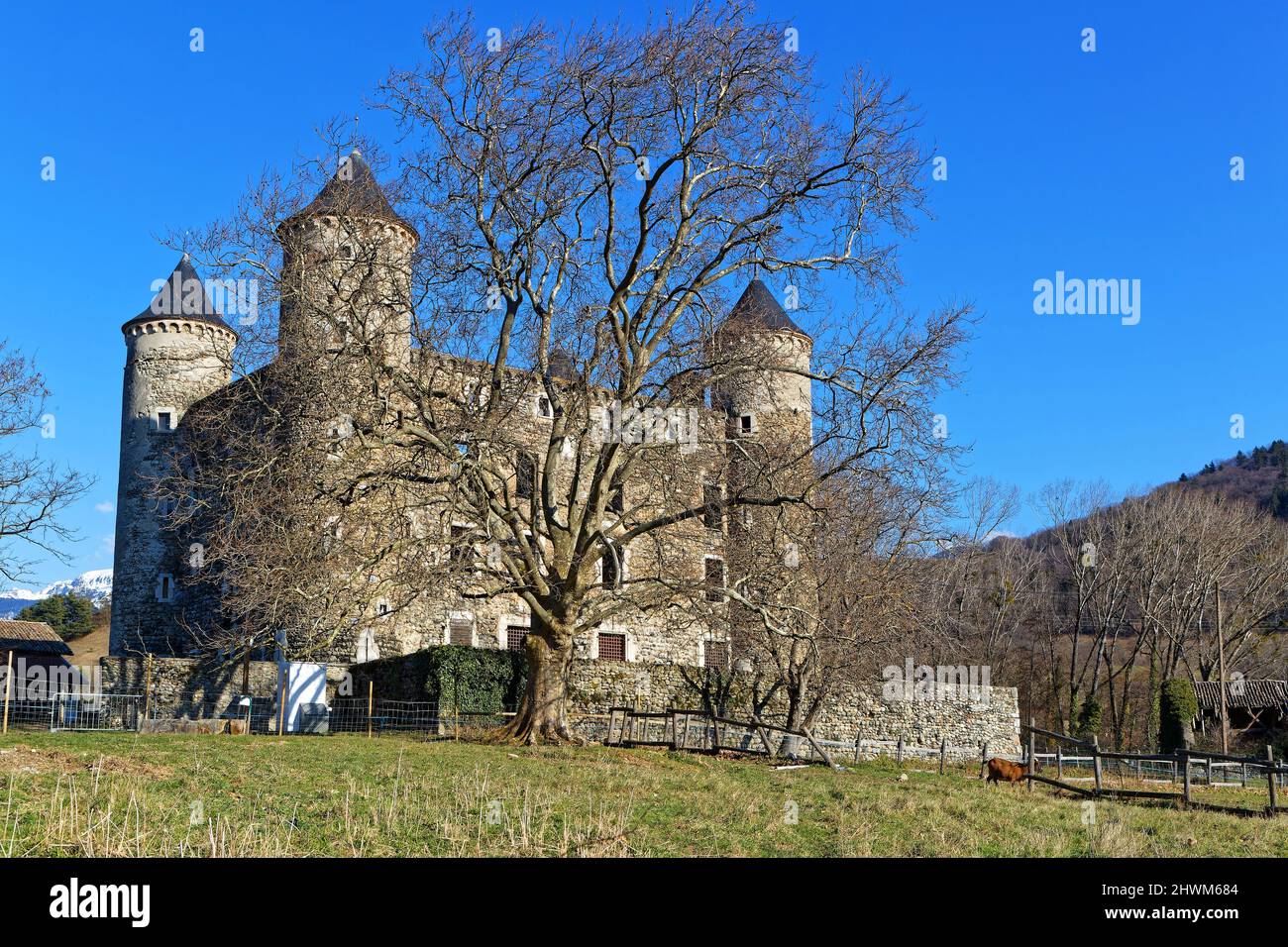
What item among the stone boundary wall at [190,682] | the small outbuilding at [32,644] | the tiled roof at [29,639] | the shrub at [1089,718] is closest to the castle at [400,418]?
the stone boundary wall at [190,682]

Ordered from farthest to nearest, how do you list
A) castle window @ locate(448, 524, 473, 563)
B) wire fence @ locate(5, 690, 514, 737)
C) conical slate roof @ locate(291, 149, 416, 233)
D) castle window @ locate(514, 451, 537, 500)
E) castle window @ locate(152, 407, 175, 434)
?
1. castle window @ locate(152, 407, 175, 434)
2. wire fence @ locate(5, 690, 514, 737)
3. castle window @ locate(514, 451, 537, 500)
4. castle window @ locate(448, 524, 473, 563)
5. conical slate roof @ locate(291, 149, 416, 233)

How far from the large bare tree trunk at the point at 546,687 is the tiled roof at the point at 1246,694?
98.3ft

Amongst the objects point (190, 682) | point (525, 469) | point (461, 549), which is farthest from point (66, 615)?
point (461, 549)

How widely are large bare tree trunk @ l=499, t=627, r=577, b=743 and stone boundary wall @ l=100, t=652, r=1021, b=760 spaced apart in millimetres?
5800

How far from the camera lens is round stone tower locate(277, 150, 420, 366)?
17.8 meters

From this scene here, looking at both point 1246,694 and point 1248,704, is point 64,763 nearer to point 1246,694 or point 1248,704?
point 1248,704

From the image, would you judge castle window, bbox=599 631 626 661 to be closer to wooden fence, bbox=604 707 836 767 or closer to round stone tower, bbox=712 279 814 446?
wooden fence, bbox=604 707 836 767

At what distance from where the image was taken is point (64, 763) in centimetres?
1145

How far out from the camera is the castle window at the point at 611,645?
116 ft

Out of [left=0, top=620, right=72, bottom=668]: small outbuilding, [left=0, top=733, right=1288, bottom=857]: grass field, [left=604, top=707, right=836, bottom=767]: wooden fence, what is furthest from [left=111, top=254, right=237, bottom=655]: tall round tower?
[left=0, top=733, right=1288, bottom=857]: grass field

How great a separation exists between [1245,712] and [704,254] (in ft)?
112

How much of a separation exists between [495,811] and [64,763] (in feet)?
16.6

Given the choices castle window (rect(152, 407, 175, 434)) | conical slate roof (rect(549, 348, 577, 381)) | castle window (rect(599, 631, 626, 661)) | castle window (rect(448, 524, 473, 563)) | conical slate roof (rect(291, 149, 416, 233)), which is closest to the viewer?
conical slate roof (rect(291, 149, 416, 233))
